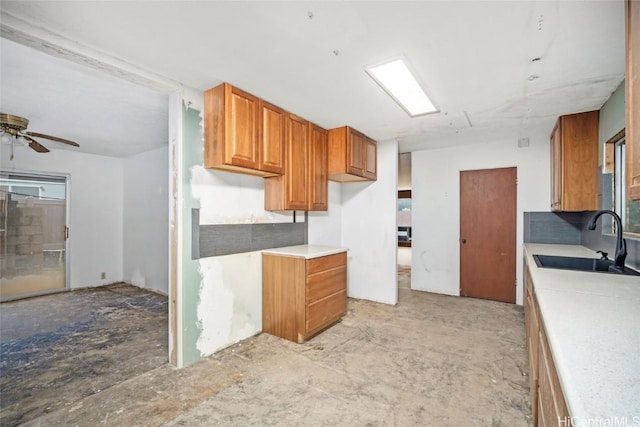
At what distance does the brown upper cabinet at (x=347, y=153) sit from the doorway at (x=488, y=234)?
5.92 feet

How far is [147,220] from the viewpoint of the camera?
5.05 meters

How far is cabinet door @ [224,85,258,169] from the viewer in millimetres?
2406

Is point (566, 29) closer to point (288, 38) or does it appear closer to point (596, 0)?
point (596, 0)

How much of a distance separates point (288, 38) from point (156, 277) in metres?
4.59

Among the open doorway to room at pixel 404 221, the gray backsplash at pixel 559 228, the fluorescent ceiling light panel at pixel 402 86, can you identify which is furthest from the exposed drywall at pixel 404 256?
the fluorescent ceiling light panel at pixel 402 86

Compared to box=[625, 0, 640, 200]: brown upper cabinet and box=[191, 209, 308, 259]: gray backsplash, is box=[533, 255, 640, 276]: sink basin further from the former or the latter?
box=[191, 209, 308, 259]: gray backsplash

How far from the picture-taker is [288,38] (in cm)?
176

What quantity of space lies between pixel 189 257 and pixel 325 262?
1.36 metres

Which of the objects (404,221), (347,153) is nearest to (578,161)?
(347,153)

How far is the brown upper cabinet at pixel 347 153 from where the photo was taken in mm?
3576

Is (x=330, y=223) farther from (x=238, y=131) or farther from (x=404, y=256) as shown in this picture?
(x=404, y=256)

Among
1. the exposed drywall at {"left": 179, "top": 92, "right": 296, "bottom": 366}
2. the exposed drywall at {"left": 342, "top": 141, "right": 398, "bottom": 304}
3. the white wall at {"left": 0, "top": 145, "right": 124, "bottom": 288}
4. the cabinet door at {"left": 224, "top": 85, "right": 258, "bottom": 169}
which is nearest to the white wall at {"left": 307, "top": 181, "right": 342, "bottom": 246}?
the exposed drywall at {"left": 342, "top": 141, "right": 398, "bottom": 304}

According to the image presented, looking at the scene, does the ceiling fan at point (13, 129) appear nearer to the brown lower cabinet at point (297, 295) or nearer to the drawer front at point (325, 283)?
the brown lower cabinet at point (297, 295)

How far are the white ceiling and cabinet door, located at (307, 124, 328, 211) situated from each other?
1.09 ft
